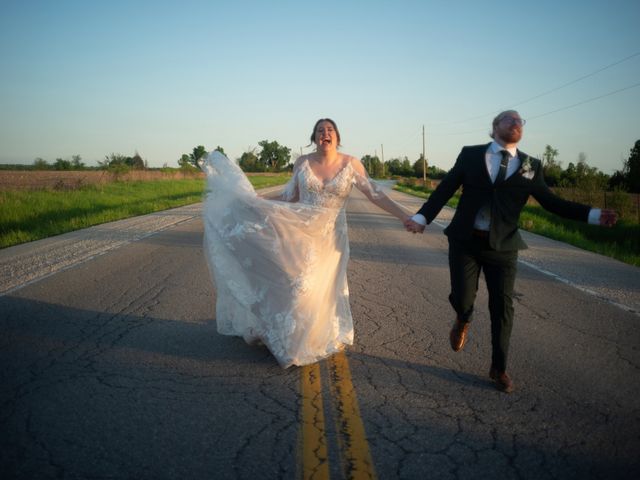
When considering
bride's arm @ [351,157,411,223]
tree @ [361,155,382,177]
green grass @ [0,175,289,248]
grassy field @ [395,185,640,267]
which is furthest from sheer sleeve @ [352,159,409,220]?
tree @ [361,155,382,177]

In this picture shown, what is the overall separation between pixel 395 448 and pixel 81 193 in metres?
24.6

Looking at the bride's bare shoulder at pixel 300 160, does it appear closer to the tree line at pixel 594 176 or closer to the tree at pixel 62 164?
the tree line at pixel 594 176

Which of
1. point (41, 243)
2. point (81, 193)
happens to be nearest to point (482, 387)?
point (41, 243)

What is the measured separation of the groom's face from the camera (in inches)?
143

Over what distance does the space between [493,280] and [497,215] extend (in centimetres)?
55

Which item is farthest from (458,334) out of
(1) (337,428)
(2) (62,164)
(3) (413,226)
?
(2) (62,164)

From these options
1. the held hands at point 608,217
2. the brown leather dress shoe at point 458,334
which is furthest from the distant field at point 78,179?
the held hands at point 608,217

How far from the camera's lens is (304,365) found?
4152 millimetres

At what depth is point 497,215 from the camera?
3.72 m

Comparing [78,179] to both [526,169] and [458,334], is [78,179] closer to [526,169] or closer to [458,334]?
[458,334]

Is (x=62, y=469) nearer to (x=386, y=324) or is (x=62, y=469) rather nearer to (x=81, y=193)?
(x=386, y=324)

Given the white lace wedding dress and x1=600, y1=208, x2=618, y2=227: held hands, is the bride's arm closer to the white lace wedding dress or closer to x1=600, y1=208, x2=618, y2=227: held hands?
the white lace wedding dress

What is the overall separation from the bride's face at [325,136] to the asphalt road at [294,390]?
1994mm

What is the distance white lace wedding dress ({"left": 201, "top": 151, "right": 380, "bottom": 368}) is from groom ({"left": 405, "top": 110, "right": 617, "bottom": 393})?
1.13 m
